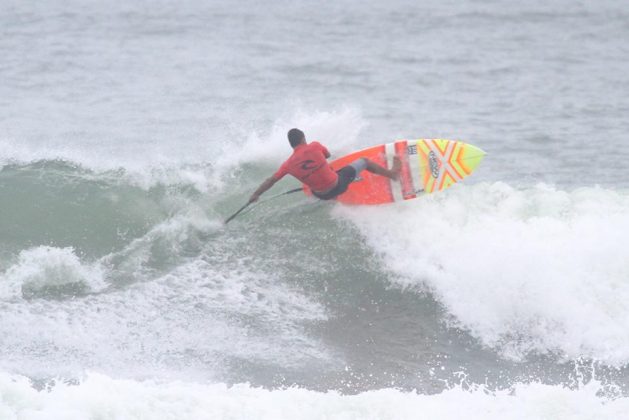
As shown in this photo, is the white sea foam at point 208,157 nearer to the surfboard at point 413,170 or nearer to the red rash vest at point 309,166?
the surfboard at point 413,170

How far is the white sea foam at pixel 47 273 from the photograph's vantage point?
9773 mm

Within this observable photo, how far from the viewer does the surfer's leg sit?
10.6 meters

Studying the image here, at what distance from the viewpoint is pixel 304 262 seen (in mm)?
10500

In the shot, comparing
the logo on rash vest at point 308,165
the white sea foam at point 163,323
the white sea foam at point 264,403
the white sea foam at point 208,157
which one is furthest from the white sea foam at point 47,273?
the white sea foam at point 264,403

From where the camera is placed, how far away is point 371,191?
10.8 metres

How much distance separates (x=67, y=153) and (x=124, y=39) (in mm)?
9090

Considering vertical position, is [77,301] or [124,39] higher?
[124,39]

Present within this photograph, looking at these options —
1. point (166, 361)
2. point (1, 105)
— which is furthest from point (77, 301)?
point (1, 105)

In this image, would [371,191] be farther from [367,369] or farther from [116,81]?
[116,81]

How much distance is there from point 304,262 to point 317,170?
1043 mm

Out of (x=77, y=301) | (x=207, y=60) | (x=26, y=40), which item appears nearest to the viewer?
(x=77, y=301)

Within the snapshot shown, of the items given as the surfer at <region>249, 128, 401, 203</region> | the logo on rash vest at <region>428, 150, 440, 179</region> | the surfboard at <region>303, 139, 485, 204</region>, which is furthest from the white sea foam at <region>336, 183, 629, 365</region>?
the surfer at <region>249, 128, 401, 203</region>

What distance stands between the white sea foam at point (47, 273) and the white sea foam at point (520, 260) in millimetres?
2812

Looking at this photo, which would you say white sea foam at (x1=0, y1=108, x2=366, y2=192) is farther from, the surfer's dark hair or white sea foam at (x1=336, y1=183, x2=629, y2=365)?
the surfer's dark hair
